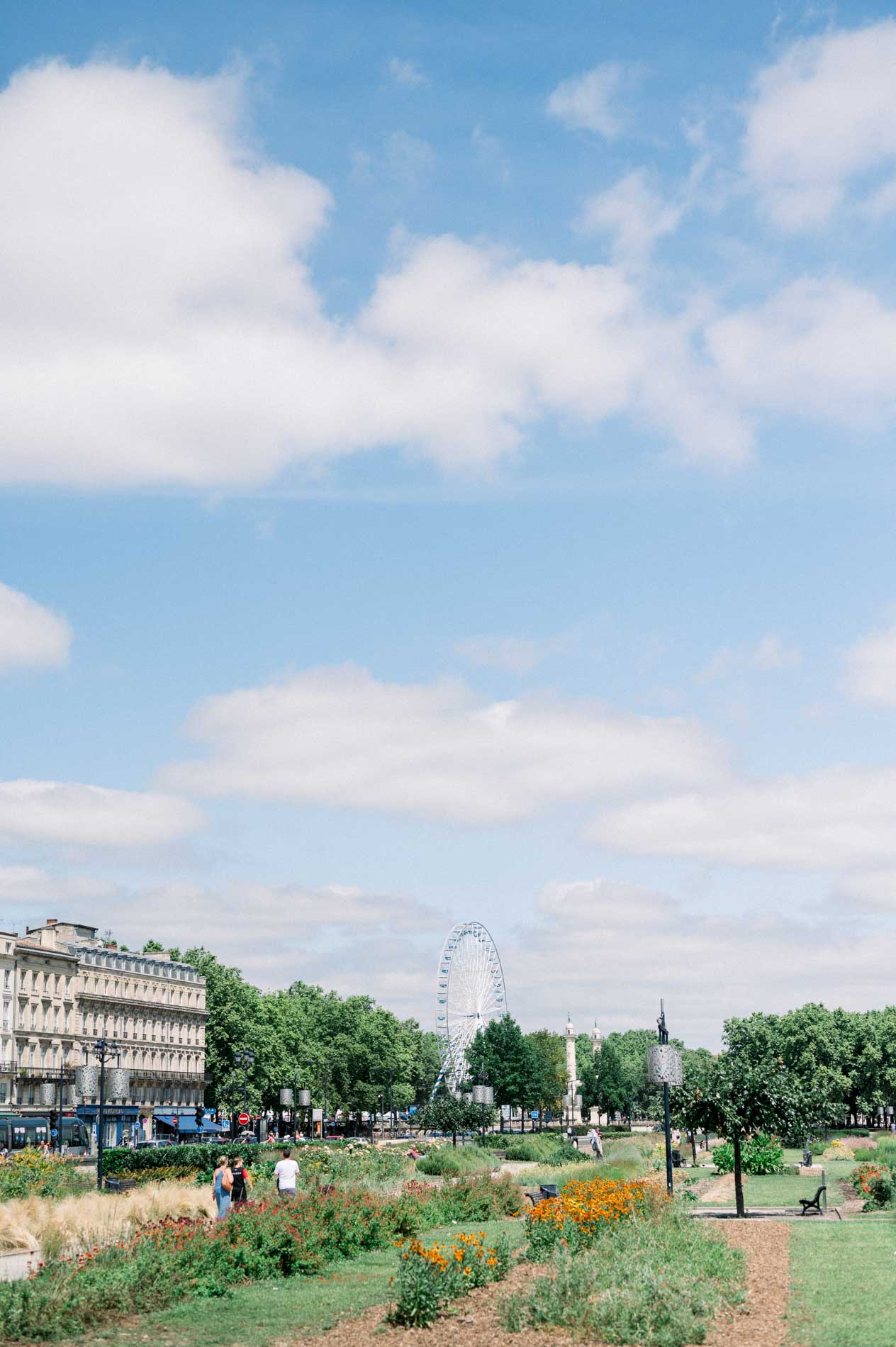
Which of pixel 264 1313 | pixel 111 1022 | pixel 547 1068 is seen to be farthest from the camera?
pixel 547 1068

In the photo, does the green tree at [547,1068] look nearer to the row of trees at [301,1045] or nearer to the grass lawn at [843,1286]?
the row of trees at [301,1045]

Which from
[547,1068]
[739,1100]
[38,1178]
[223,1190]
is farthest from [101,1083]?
[547,1068]

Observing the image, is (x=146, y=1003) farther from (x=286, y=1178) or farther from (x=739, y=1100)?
(x=286, y=1178)

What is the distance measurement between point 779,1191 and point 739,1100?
27.7 ft

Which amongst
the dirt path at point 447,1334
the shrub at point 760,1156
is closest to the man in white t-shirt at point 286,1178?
the dirt path at point 447,1334

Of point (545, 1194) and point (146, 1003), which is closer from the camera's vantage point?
point (545, 1194)

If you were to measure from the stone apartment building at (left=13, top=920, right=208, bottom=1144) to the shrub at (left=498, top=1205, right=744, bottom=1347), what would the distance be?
71623mm

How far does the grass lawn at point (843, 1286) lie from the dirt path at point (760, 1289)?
197mm

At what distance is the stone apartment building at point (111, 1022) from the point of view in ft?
293

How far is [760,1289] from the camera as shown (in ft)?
64.0

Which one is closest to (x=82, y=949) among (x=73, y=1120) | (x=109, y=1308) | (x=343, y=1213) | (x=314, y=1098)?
(x=73, y=1120)

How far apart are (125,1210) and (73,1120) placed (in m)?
66.3

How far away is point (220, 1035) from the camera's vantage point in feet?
374

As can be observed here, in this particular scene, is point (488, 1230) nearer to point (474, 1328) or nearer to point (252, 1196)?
point (252, 1196)
